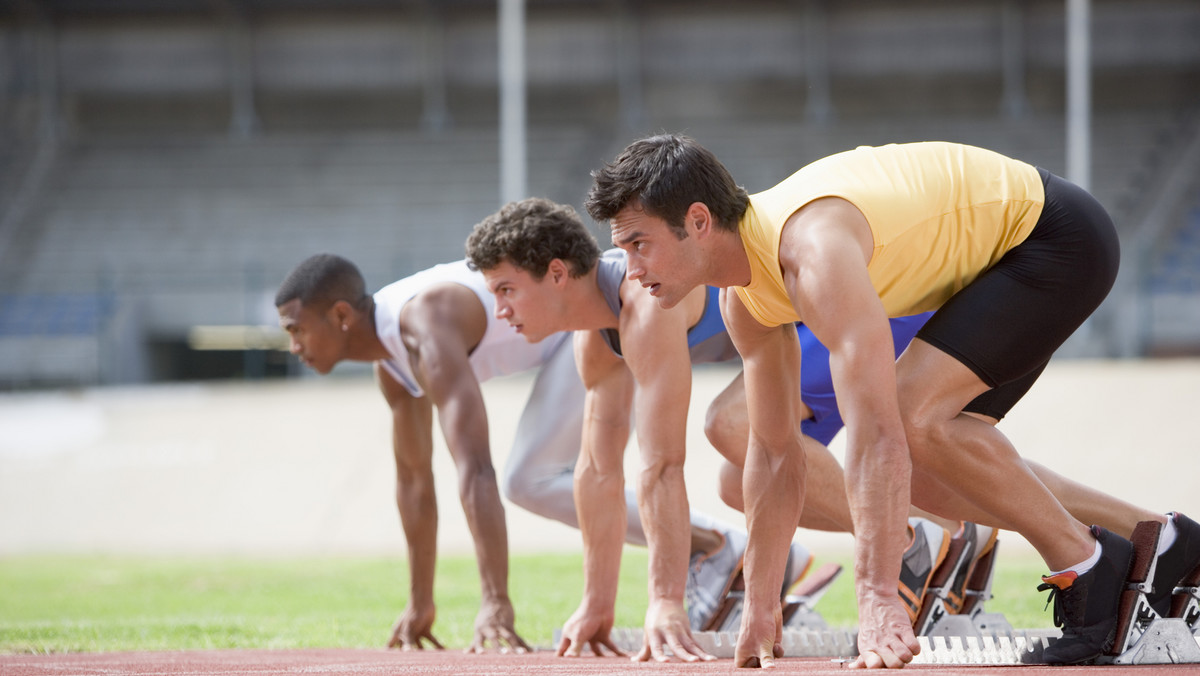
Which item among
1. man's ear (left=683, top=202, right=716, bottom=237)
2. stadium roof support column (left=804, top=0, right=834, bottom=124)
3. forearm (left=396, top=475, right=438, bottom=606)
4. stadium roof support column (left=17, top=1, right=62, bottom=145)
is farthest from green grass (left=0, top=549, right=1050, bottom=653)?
stadium roof support column (left=17, top=1, right=62, bottom=145)

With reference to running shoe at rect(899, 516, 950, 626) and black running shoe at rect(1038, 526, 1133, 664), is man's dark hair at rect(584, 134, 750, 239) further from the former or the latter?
running shoe at rect(899, 516, 950, 626)

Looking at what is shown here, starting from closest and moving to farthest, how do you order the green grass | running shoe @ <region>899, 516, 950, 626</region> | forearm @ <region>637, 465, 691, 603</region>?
forearm @ <region>637, 465, 691, 603</region> < running shoe @ <region>899, 516, 950, 626</region> < the green grass

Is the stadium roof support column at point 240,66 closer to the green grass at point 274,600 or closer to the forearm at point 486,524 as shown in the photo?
the green grass at point 274,600

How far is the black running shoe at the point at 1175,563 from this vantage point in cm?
355

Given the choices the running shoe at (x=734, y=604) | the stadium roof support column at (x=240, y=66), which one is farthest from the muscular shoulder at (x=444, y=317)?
the stadium roof support column at (x=240, y=66)

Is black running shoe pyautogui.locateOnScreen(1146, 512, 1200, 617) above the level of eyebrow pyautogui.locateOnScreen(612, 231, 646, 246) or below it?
below

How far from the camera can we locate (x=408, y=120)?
25.7 m

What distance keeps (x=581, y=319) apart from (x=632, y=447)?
8.51 metres

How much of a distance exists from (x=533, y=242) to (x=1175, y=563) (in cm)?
227

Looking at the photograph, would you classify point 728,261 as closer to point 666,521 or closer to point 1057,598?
point 666,521

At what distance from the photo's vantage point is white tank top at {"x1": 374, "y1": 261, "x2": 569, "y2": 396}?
5367 mm

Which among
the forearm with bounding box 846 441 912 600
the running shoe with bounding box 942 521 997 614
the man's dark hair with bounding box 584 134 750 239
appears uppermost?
the man's dark hair with bounding box 584 134 750 239

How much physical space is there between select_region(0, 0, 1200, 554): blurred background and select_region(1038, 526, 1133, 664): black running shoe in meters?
14.1

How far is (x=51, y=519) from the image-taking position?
519 inches
